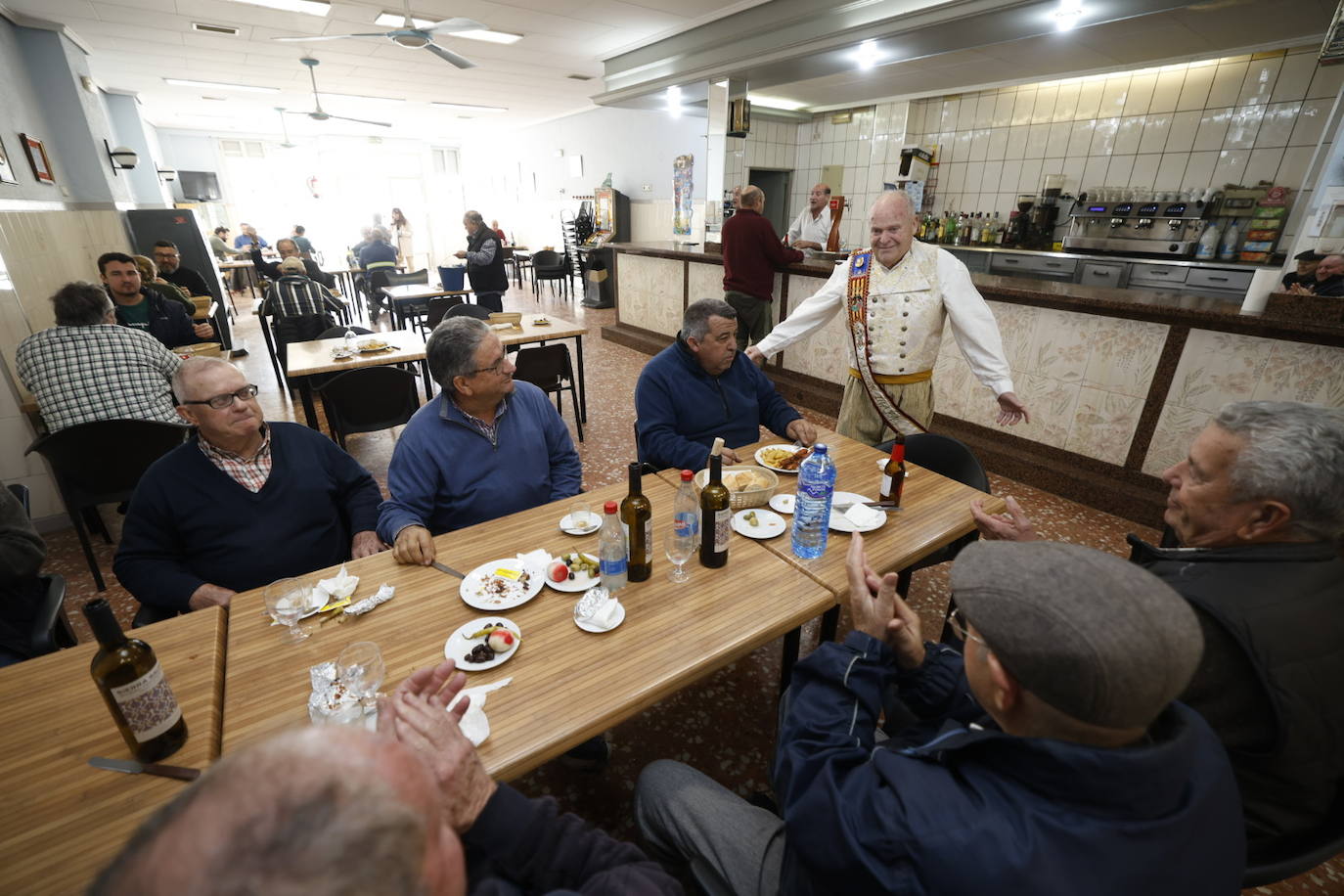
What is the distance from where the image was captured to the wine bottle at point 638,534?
1390 millimetres

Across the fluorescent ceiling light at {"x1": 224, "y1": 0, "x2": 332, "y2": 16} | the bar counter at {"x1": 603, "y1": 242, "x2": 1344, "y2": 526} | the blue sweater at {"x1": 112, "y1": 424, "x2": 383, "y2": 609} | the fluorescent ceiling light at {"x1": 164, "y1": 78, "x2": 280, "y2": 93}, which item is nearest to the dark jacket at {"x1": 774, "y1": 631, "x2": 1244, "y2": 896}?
the blue sweater at {"x1": 112, "y1": 424, "x2": 383, "y2": 609}

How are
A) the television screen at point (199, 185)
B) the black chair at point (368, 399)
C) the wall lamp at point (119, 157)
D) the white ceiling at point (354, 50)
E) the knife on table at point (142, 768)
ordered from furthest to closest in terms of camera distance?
1. the television screen at point (199, 185)
2. the wall lamp at point (119, 157)
3. the white ceiling at point (354, 50)
4. the black chair at point (368, 399)
5. the knife on table at point (142, 768)

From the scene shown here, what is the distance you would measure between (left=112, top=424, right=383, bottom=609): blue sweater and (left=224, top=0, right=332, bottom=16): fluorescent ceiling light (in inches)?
212

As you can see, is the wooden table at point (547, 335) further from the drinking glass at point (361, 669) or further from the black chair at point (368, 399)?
the drinking glass at point (361, 669)

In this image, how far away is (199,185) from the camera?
12.4m

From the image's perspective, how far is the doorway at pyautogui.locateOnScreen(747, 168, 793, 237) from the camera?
8.58 metres

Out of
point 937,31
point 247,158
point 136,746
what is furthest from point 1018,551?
point 247,158

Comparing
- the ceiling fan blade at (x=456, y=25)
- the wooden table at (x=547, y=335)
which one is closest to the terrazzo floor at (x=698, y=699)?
the wooden table at (x=547, y=335)

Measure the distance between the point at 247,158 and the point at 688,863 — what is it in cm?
1815

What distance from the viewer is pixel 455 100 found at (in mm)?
9586

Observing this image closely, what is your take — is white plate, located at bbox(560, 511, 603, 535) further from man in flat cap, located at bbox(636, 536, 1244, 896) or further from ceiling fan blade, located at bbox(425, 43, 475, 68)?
ceiling fan blade, located at bbox(425, 43, 475, 68)

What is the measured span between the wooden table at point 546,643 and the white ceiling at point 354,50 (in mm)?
5672

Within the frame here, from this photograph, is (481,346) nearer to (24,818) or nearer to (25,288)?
(24,818)

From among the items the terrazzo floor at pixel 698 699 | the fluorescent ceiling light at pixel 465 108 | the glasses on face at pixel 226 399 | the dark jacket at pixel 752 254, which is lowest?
the terrazzo floor at pixel 698 699
